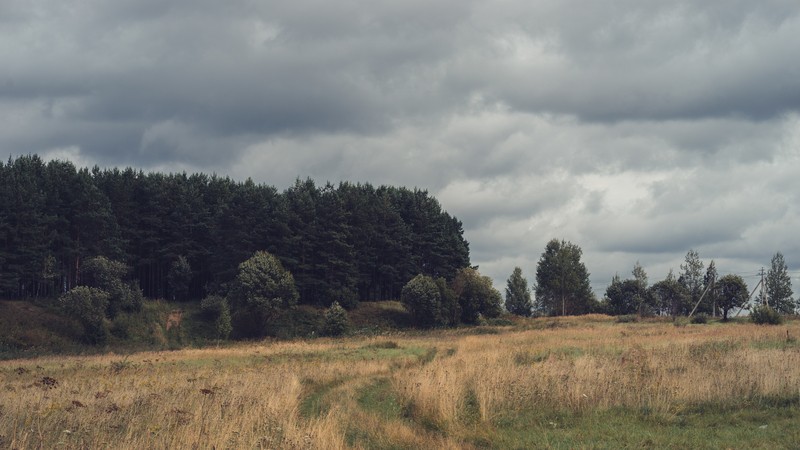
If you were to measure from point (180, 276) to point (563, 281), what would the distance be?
63671 mm

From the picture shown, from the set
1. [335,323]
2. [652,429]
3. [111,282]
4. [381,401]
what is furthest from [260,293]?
[652,429]

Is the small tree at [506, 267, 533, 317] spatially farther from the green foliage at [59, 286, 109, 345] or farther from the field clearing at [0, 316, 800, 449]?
the field clearing at [0, 316, 800, 449]

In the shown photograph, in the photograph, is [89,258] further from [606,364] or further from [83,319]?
[606,364]

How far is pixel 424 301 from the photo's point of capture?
76.7m

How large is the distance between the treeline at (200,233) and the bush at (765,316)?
4282 cm

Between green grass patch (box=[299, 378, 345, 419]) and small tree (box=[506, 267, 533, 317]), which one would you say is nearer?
green grass patch (box=[299, 378, 345, 419])

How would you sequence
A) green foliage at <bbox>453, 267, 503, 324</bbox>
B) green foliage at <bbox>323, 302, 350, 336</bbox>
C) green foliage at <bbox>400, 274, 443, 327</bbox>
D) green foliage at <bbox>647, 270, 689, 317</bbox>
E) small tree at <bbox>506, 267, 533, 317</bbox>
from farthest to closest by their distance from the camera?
small tree at <bbox>506, 267, 533, 317</bbox>
green foliage at <bbox>647, 270, 689, 317</bbox>
green foliage at <bbox>453, 267, 503, 324</bbox>
green foliage at <bbox>400, 274, 443, 327</bbox>
green foliage at <bbox>323, 302, 350, 336</bbox>

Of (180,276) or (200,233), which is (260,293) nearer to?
(180,276)

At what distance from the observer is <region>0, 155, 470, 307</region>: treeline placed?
217 feet

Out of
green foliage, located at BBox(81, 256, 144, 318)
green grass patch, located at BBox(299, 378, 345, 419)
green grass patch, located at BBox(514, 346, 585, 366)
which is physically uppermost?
green foliage, located at BBox(81, 256, 144, 318)

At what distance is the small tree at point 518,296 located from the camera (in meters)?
132

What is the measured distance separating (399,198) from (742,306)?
162ft

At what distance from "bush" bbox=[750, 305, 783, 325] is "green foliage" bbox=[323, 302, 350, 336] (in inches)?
1494

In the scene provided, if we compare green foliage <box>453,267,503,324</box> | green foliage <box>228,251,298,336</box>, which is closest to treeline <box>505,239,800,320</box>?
green foliage <box>453,267,503,324</box>
